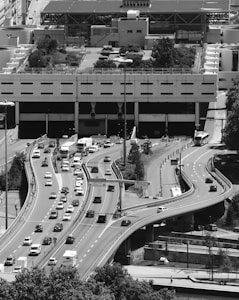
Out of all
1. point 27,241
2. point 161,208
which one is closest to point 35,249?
point 27,241

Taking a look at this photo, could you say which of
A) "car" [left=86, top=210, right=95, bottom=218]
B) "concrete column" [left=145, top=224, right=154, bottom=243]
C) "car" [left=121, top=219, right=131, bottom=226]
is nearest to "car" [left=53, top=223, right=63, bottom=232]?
"car" [left=86, top=210, right=95, bottom=218]

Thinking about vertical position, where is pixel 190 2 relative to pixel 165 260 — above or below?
above

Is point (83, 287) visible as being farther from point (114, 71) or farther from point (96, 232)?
point (114, 71)

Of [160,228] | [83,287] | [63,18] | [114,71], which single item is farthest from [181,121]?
[83,287]

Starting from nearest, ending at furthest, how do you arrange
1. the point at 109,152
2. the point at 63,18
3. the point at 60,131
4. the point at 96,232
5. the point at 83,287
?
the point at 83,287 → the point at 96,232 → the point at 109,152 → the point at 60,131 → the point at 63,18

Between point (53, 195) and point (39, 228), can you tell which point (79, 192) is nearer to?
point (53, 195)

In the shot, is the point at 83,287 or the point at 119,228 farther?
the point at 119,228

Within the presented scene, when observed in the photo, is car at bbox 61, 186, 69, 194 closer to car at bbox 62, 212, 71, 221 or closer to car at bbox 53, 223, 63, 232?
car at bbox 62, 212, 71, 221
